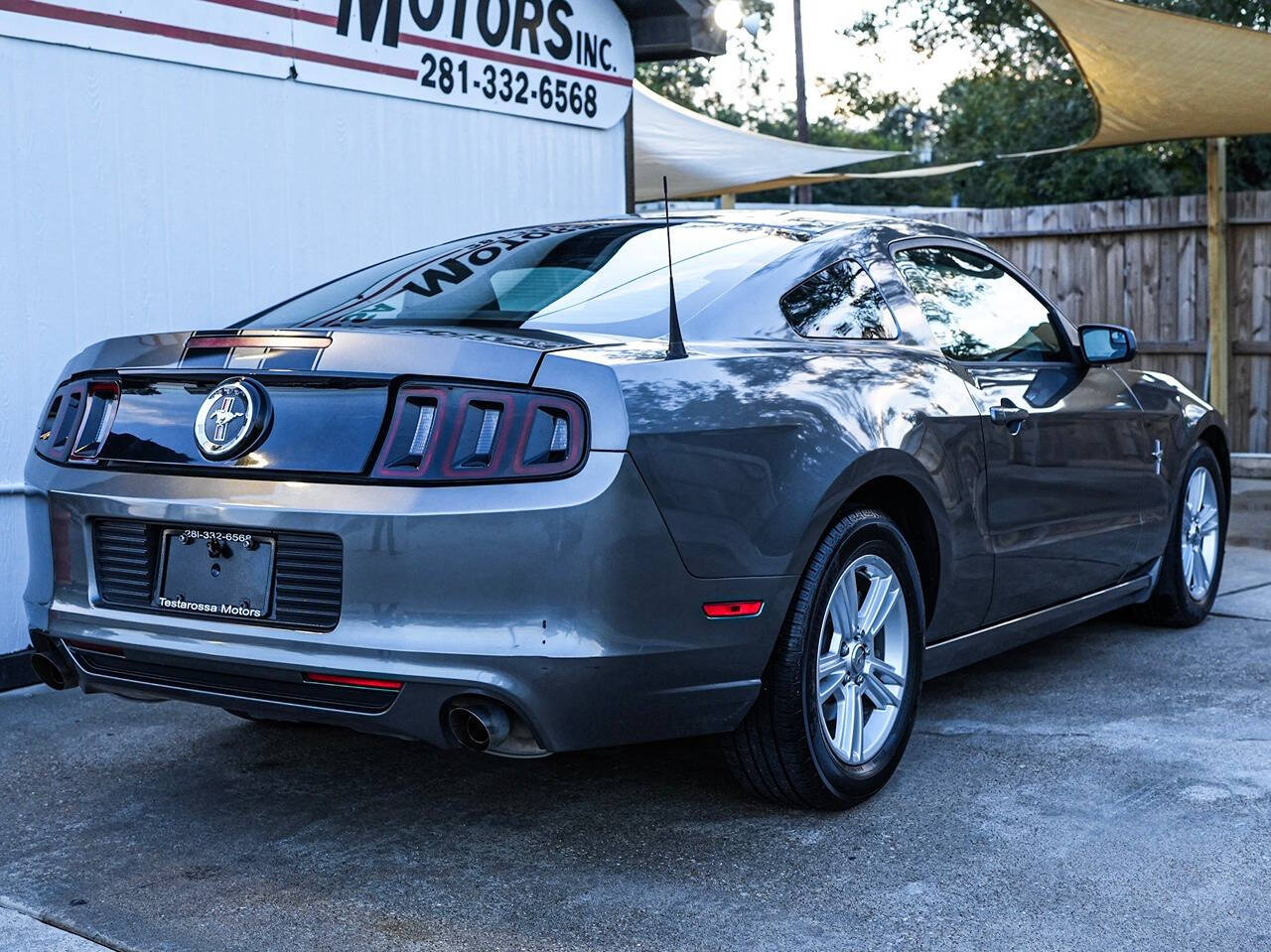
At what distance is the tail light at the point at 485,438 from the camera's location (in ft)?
10.3

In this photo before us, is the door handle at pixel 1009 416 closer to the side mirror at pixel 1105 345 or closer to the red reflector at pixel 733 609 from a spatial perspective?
the side mirror at pixel 1105 345

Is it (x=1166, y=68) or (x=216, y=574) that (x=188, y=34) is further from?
(x=1166, y=68)

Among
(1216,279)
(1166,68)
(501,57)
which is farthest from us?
(1216,279)

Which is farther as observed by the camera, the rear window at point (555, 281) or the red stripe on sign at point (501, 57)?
the red stripe on sign at point (501, 57)

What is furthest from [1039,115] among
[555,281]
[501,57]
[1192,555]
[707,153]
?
[555,281]

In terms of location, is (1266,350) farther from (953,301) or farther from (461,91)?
(953,301)

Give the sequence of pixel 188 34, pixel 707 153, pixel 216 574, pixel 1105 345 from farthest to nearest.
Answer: pixel 707 153
pixel 188 34
pixel 1105 345
pixel 216 574

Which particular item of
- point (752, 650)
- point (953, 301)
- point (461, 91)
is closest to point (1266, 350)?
point (461, 91)

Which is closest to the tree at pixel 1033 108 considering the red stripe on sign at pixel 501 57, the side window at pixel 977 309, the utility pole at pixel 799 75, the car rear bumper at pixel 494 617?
the utility pole at pixel 799 75

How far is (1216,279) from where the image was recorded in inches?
436

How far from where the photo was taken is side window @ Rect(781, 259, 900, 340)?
3969mm

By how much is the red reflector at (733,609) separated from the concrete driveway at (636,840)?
1.93 ft

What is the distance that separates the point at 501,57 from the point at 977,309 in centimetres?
339

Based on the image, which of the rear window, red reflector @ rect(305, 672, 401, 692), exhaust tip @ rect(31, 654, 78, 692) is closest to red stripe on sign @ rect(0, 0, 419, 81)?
the rear window
